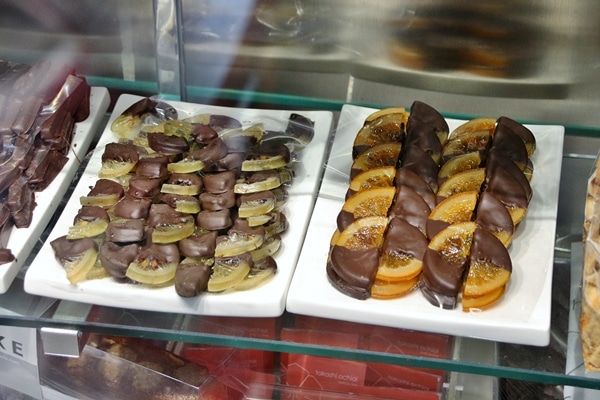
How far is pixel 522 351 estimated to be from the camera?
1219mm

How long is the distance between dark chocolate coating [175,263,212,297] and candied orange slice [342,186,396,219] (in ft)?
0.80

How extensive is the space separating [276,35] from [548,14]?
0.49 metres

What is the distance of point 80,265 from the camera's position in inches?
51.8

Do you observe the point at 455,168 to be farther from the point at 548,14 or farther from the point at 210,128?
the point at 210,128

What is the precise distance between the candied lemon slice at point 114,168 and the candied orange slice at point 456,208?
52 centimetres

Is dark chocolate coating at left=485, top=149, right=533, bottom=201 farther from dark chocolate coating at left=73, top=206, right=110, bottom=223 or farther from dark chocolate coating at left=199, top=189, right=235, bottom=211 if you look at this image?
dark chocolate coating at left=73, top=206, right=110, bottom=223

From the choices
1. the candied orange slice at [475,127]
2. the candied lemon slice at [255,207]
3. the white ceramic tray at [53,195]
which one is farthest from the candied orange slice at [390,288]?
the white ceramic tray at [53,195]

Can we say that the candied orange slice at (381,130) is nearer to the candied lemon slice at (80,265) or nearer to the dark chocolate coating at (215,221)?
the dark chocolate coating at (215,221)

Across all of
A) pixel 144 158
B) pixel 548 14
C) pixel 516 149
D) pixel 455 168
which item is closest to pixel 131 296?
pixel 144 158

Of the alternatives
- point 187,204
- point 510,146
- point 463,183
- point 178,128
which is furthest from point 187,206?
point 510,146

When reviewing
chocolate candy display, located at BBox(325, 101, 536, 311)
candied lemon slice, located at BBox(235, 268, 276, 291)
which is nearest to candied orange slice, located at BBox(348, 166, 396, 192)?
chocolate candy display, located at BBox(325, 101, 536, 311)

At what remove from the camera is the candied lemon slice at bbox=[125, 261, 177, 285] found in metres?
1.28

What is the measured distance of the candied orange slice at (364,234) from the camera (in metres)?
1.27

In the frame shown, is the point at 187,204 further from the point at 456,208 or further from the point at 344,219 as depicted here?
the point at 456,208
